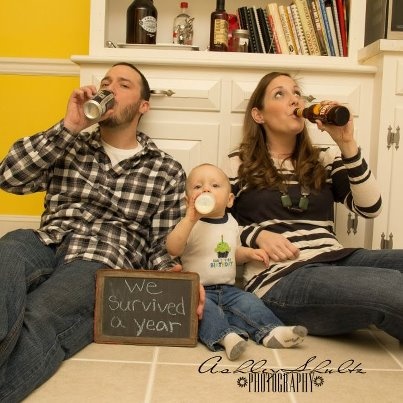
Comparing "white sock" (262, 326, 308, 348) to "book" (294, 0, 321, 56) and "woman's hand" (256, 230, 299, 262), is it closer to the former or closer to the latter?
"woman's hand" (256, 230, 299, 262)

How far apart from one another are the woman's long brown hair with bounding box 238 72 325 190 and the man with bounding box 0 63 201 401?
206 millimetres

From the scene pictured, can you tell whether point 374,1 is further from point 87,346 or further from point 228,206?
point 87,346

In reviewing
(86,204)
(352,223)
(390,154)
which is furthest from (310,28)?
(86,204)

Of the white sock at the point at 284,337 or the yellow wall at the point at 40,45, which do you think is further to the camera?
the yellow wall at the point at 40,45

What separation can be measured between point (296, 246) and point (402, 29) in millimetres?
818

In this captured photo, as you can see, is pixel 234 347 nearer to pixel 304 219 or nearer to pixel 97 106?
pixel 304 219

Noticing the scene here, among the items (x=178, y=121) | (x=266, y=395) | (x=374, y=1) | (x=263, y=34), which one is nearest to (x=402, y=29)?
(x=374, y=1)

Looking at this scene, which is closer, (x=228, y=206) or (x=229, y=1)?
(x=228, y=206)

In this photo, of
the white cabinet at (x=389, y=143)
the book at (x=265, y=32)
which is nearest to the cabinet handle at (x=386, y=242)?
the white cabinet at (x=389, y=143)

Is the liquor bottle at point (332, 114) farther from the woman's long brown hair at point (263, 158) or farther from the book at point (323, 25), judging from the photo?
the book at point (323, 25)

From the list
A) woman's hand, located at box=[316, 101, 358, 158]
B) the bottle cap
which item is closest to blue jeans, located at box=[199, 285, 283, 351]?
the bottle cap

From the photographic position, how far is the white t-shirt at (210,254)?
1.56 m

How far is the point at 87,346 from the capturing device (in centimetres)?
136

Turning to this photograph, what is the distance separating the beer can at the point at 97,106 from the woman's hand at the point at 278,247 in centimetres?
56
